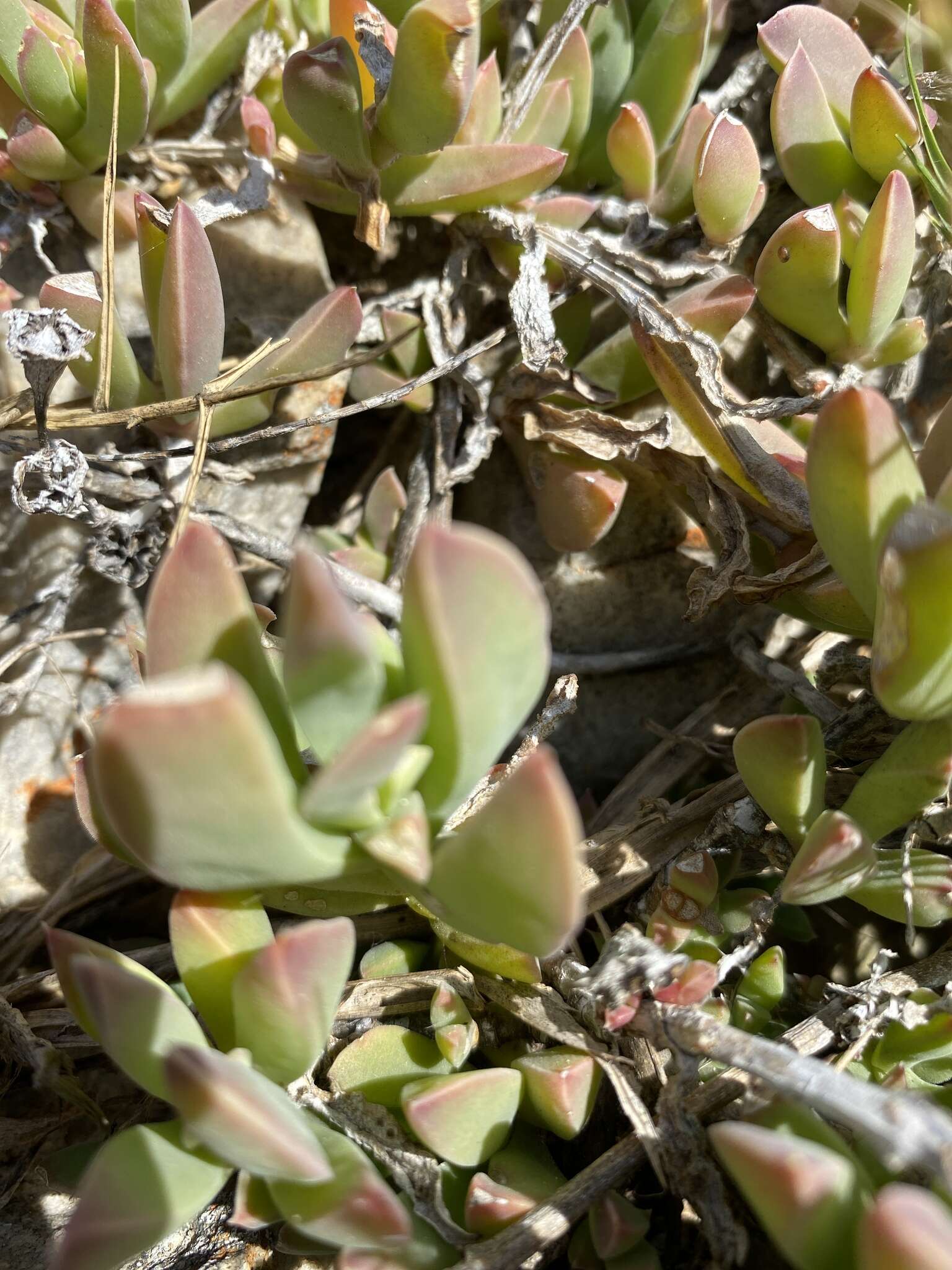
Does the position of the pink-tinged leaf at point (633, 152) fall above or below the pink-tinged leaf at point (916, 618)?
above

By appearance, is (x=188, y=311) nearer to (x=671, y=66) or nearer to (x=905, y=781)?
(x=671, y=66)

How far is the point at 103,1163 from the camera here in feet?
2.67

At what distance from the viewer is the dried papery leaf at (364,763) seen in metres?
0.73

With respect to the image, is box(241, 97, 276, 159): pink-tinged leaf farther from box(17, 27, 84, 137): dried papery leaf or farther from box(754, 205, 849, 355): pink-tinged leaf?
box(754, 205, 849, 355): pink-tinged leaf

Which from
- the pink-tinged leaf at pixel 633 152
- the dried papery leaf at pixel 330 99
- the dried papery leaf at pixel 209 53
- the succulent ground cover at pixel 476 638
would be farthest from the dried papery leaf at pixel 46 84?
the pink-tinged leaf at pixel 633 152

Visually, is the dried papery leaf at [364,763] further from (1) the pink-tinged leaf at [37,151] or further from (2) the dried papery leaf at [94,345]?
(1) the pink-tinged leaf at [37,151]

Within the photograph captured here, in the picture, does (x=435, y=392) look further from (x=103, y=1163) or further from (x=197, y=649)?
(x=103, y=1163)

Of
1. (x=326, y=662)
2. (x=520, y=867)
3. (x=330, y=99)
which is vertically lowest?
(x=520, y=867)

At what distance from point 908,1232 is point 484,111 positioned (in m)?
1.41

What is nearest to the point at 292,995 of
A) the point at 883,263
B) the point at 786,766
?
the point at 786,766

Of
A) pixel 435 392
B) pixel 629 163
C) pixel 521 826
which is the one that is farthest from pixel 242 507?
pixel 521 826

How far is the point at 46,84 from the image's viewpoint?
1.31 meters

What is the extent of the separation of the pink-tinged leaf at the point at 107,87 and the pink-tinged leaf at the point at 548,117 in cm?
54

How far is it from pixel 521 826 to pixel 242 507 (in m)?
1.02
